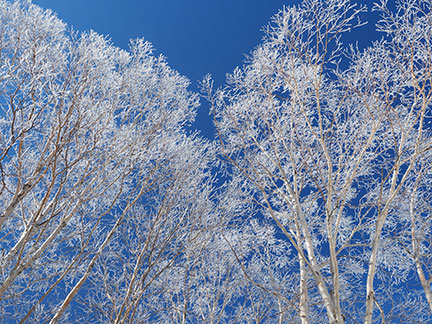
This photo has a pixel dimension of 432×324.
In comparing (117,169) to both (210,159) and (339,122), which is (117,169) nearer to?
(210,159)

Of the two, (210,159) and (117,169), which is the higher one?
(210,159)

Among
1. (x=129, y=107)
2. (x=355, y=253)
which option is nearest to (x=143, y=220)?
(x=129, y=107)

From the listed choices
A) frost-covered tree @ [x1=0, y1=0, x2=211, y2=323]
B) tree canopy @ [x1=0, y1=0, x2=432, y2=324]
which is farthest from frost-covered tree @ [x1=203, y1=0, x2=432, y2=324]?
frost-covered tree @ [x1=0, y1=0, x2=211, y2=323]

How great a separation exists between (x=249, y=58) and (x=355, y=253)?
4.34 metres

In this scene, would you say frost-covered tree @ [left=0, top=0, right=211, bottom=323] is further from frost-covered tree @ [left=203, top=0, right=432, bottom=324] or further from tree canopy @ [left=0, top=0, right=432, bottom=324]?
frost-covered tree @ [left=203, top=0, right=432, bottom=324]

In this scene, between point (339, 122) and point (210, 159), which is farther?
point (210, 159)

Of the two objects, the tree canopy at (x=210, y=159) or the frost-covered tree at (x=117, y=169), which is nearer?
the tree canopy at (x=210, y=159)

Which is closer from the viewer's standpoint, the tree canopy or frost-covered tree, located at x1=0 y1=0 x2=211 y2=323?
the tree canopy

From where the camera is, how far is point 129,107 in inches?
203

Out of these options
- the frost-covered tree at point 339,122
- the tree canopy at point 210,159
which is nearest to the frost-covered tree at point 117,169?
the tree canopy at point 210,159

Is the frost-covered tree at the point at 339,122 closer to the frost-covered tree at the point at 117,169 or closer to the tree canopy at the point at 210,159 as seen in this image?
the tree canopy at the point at 210,159

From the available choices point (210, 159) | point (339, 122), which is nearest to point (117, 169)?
point (210, 159)

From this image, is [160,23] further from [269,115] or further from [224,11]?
[269,115]

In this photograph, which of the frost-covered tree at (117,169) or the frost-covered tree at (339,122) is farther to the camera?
the frost-covered tree at (117,169)
